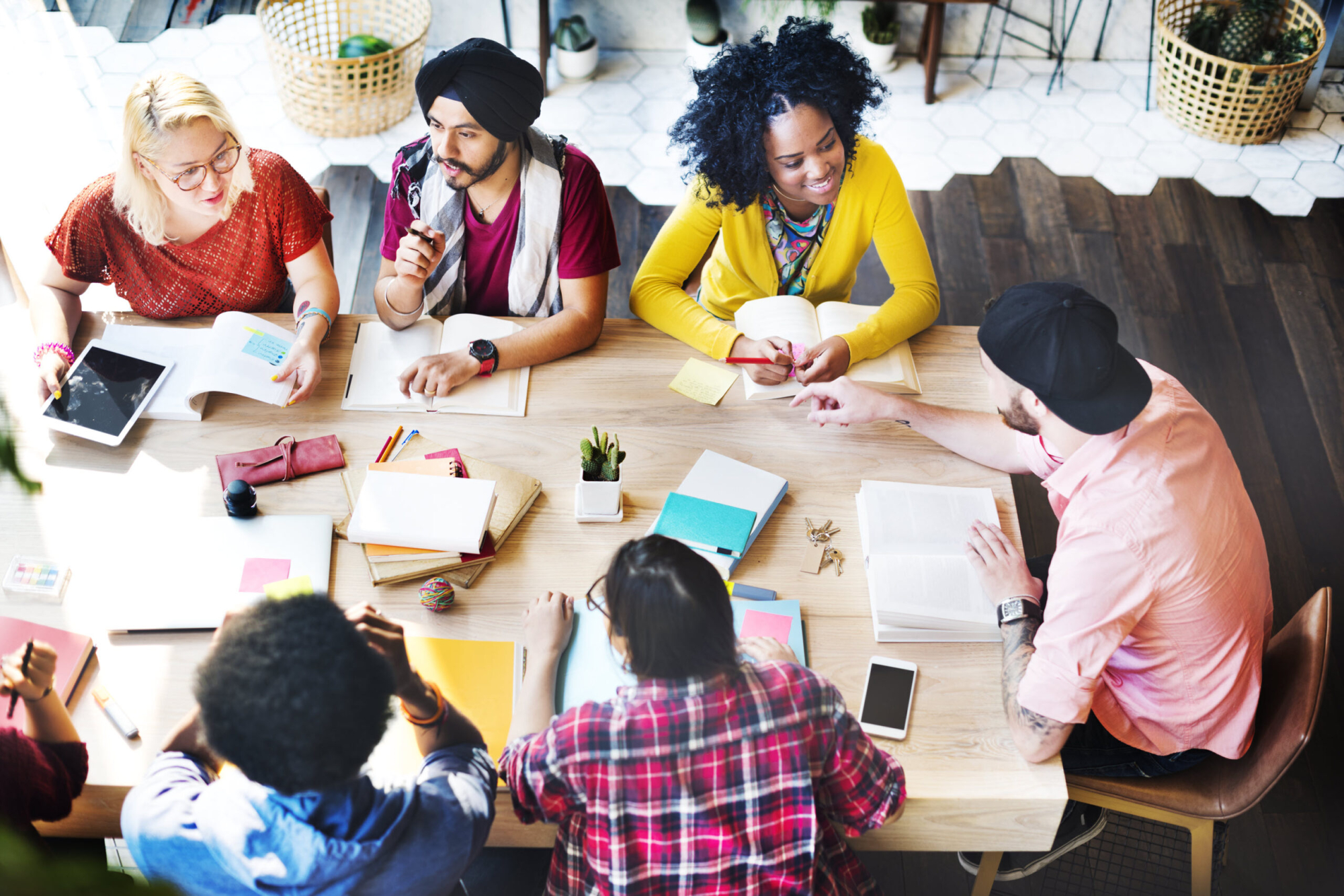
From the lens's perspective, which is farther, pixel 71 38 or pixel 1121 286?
pixel 71 38

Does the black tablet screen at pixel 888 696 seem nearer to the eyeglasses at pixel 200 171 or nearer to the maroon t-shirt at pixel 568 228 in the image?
the maroon t-shirt at pixel 568 228

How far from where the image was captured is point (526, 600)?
158 centimetres

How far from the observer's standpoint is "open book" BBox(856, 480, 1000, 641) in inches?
60.0

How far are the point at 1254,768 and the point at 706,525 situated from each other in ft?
3.05

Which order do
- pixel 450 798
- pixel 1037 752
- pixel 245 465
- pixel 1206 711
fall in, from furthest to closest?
pixel 245 465 < pixel 1206 711 < pixel 1037 752 < pixel 450 798

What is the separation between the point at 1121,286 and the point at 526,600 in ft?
8.52

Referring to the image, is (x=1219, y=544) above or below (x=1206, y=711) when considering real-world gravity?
above

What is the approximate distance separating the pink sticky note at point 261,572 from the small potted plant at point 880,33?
3.29 metres

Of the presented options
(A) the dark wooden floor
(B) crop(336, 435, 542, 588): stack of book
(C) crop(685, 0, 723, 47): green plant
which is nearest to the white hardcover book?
(B) crop(336, 435, 542, 588): stack of book

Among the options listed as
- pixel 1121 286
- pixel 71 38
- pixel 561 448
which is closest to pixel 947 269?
pixel 1121 286

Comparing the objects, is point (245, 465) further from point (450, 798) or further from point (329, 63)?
point (329, 63)

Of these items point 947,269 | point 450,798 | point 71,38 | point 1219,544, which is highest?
point 1219,544

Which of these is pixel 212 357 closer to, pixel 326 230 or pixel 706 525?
pixel 326 230

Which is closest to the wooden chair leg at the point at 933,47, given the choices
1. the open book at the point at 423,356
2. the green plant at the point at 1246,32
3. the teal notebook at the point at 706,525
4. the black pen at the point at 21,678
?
the green plant at the point at 1246,32
